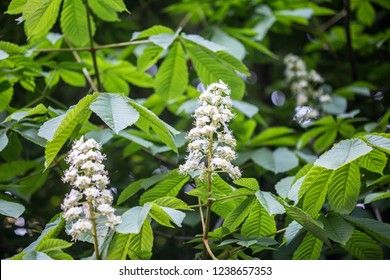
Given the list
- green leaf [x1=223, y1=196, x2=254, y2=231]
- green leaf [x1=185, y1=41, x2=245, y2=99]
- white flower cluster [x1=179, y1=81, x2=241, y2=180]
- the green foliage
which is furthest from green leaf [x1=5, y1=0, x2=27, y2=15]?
green leaf [x1=223, y1=196, x2=254, y2=231]

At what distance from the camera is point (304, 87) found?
321 centimetres

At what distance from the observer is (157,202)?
1.50 meters

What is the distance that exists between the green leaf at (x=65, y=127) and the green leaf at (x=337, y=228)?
799mm

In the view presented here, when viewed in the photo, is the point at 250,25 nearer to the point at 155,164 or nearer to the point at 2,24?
the point at 155,164

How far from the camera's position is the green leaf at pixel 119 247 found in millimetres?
1496

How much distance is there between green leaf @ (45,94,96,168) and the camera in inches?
62.3

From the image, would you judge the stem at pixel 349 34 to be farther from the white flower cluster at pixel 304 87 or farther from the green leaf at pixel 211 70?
the green leaf at pixel 211 70

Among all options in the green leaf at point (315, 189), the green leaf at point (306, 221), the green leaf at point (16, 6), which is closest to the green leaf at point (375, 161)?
the green leaf at point (315, 189)

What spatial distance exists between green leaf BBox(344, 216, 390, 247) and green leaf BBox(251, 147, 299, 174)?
681mm

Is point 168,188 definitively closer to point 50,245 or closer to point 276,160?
point 50,245

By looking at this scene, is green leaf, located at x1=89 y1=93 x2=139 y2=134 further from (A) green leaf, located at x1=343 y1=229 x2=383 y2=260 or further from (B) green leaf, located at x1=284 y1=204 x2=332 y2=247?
(A) green leaf, located at x1=343 y1=229 x2=383 y2=260

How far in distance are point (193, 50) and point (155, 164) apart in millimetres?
730

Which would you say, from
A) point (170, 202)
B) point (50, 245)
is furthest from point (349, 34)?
point (50, 245)

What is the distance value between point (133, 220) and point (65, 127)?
15.4 inches
